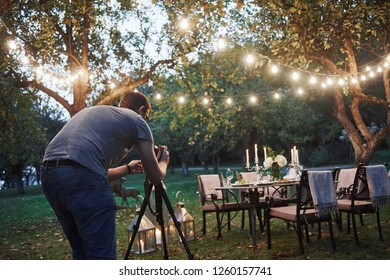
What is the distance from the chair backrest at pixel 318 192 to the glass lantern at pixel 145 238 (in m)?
1.64

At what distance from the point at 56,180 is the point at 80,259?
47cm

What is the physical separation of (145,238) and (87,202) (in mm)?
2904

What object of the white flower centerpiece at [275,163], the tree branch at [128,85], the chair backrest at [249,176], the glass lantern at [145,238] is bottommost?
the glass lantern at [145,238]

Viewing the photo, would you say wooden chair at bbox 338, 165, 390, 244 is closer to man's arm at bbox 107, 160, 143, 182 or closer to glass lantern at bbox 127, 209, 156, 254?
glass lantern at bbox 127, 209, 156, 254

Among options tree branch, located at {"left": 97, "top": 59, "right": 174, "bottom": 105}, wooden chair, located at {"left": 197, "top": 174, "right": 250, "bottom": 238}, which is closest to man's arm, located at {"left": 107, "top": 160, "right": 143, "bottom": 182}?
wooden chair, located at {"left": 197, "top": 174, "right": 250, "bottom": 238}

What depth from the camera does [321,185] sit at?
396 cm

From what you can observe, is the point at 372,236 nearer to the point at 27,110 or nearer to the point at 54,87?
the point at 54,87

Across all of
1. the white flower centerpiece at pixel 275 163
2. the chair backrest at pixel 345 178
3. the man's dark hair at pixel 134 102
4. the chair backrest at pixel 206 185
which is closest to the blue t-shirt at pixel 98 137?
the man's dark hair at pixel 134 102

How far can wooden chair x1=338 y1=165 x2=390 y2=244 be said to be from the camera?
13.9ft

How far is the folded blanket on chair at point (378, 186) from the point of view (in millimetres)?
4238

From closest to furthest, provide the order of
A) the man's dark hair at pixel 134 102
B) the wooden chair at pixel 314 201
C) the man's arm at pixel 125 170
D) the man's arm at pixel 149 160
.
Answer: the man's arm at pixel 149 160 < the man's dark hair at pixel 134 102 < the man's arm at pixel 125 170 < the wooden chair at pixel 314 201

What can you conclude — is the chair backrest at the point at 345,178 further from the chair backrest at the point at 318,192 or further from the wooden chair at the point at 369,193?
the chair backrest at the point at 318,192

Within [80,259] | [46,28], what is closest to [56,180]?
[80,259]

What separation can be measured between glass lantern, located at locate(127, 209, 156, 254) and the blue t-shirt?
2.61 m
